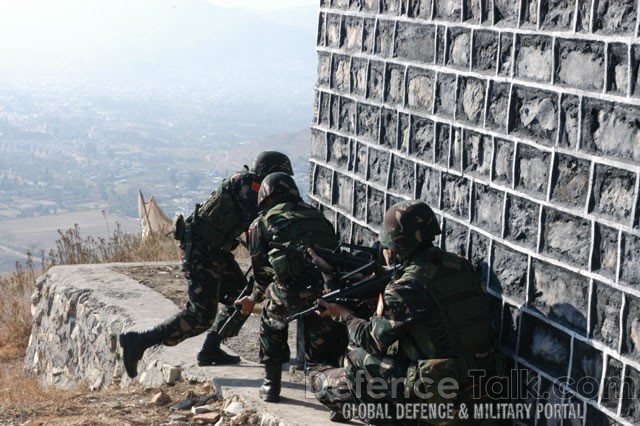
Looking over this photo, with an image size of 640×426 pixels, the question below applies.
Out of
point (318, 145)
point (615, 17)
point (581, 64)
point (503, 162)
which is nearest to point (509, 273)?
point (503, 162)

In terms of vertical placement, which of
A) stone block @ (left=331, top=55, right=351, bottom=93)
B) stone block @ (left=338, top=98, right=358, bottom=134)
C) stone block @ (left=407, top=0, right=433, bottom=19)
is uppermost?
stone block @ (left=407, top=0, right=433, bottom=19)

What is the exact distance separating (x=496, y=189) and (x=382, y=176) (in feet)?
4.67

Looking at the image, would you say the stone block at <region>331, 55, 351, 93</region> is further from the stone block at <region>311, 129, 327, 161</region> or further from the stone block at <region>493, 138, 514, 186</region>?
the stone block at <region>493, 138, 514, 186</region>

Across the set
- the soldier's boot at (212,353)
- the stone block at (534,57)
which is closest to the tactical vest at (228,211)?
the soldier's boot at (212,353)

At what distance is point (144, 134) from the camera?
288 feet

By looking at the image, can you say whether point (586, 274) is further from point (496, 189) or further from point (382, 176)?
point (382, 176)

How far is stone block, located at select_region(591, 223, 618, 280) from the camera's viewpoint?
4.77 meters

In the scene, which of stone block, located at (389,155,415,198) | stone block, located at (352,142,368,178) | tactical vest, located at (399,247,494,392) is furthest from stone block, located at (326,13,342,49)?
tactical vest, located at (399,247,494,392)

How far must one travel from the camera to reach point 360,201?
7.38 m

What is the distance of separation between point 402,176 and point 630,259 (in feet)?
7.50

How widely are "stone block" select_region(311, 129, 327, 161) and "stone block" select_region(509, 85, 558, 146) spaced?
256cm

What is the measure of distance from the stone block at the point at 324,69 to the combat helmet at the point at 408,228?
2549 millimetres

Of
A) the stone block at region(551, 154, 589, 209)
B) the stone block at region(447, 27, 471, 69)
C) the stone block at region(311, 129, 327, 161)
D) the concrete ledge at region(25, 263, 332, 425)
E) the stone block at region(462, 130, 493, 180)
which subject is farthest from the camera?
the stone block at region(311, 129, 327, 161)

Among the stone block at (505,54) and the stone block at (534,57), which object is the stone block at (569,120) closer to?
the stone block at (534,57)
